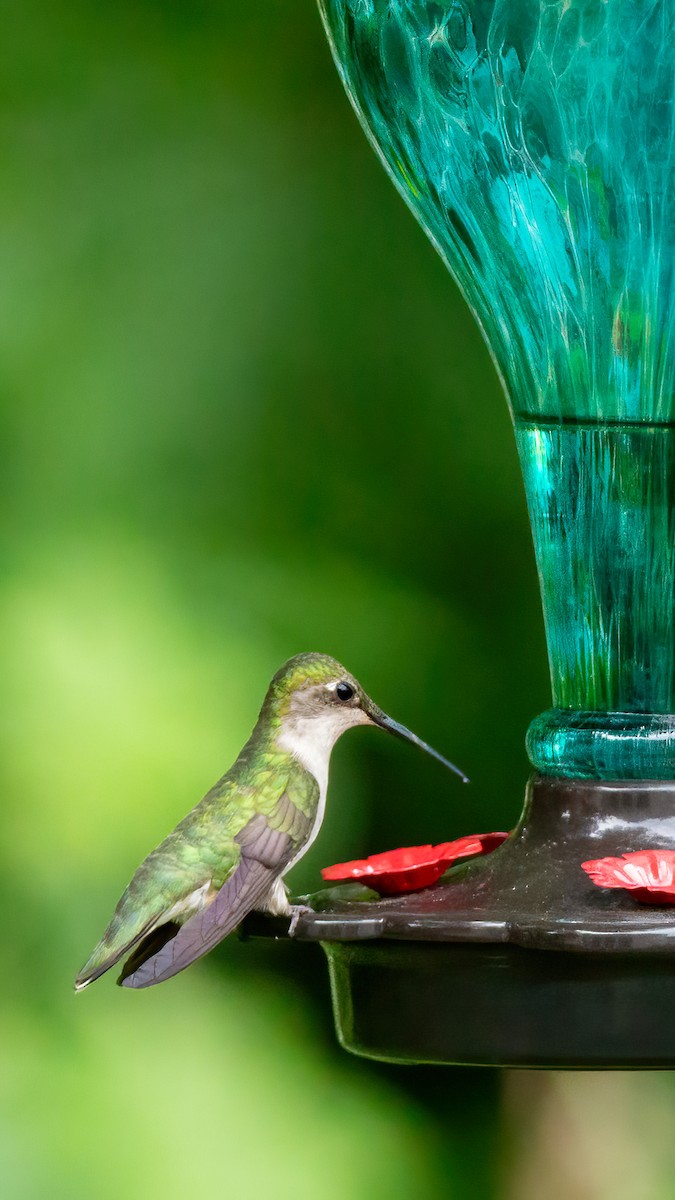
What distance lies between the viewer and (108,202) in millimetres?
2592

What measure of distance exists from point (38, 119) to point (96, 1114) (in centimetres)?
149

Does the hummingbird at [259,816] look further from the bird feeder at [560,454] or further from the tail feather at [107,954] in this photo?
the bird feeder at [560,454]

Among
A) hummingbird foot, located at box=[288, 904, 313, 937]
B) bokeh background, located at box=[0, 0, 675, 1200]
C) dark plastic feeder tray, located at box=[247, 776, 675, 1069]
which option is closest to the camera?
dark plastic feeder tray, located at box=[247, 776, 675, 1069]

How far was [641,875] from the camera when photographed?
1.18 m

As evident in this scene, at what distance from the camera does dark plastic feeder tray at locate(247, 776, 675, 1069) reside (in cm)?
116

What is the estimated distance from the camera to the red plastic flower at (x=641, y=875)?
1.16m

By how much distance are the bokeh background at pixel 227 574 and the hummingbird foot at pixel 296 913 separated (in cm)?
81

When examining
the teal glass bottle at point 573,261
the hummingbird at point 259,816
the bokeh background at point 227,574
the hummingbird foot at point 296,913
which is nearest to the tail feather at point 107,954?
the hummingbird at point 259,816

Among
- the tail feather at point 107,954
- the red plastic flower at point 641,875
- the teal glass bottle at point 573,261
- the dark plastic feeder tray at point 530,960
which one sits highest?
the teal glass bottle at point 573,261

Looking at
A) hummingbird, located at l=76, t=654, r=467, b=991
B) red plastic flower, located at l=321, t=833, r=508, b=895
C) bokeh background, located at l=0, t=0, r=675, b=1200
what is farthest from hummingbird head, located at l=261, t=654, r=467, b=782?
bokeh background, located at l=0, t=0, r=675, b=1200

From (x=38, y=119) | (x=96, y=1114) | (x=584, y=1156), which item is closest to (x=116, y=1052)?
(x=96, y=1114)

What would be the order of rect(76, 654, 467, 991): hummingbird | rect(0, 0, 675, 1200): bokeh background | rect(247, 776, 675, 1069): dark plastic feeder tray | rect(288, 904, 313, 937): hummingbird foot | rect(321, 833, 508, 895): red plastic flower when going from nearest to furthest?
1. rect(247, 776, 675, 1069): dark plastic feeder tray
2. rect(288, 904, 313, 937): hummingbird foot
3. rect(321, 833, 508, 895): red plastic flower
4. rect(76, 654, 467, 991): hummingbird
5. rect(0, 0, 675, 1200): bokeh background

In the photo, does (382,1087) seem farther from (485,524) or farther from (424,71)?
(424,71)

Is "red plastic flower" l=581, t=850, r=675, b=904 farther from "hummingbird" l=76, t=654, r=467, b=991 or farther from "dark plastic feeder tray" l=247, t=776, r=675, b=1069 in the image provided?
"hummingbird" l=76, t=654, r=467, b=991
